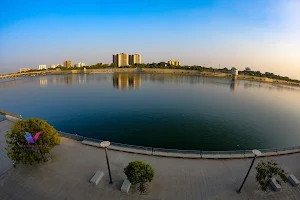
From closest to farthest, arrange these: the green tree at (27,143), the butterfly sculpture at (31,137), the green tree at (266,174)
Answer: the green tree at (266,174), the butterfly sculpture at (31,137), the green tree at (27,143)

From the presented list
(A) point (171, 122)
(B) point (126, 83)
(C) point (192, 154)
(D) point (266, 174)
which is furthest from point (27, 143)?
(B) point (126, 83)

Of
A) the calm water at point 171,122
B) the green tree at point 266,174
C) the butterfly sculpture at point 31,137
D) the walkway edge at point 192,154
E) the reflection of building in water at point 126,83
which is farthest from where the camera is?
the reflection of building in water at point 126,83

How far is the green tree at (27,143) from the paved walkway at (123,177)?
1144 mm

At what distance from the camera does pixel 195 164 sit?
16.3m

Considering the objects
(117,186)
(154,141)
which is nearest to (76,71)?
(154,141)

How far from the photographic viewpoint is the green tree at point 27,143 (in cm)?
1498

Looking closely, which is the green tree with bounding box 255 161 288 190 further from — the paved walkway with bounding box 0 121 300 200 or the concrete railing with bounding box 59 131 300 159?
the concrete railing with bounding box 59 131 300 159

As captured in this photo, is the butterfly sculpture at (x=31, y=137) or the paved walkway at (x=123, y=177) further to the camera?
the butterfly sculpture at (x=31, y=137)

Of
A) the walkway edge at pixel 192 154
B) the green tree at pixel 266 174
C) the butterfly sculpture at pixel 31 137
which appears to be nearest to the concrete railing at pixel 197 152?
the walkway edge at pixel 192 154

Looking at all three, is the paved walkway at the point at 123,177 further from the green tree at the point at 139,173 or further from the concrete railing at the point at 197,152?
the green tree at the point at 139,173

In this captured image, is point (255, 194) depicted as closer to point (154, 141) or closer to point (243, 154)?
point (243, 154)

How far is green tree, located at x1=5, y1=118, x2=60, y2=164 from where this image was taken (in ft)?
49.2

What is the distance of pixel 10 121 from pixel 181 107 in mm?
34044

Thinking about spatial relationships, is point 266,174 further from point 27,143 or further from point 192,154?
point 27,143
